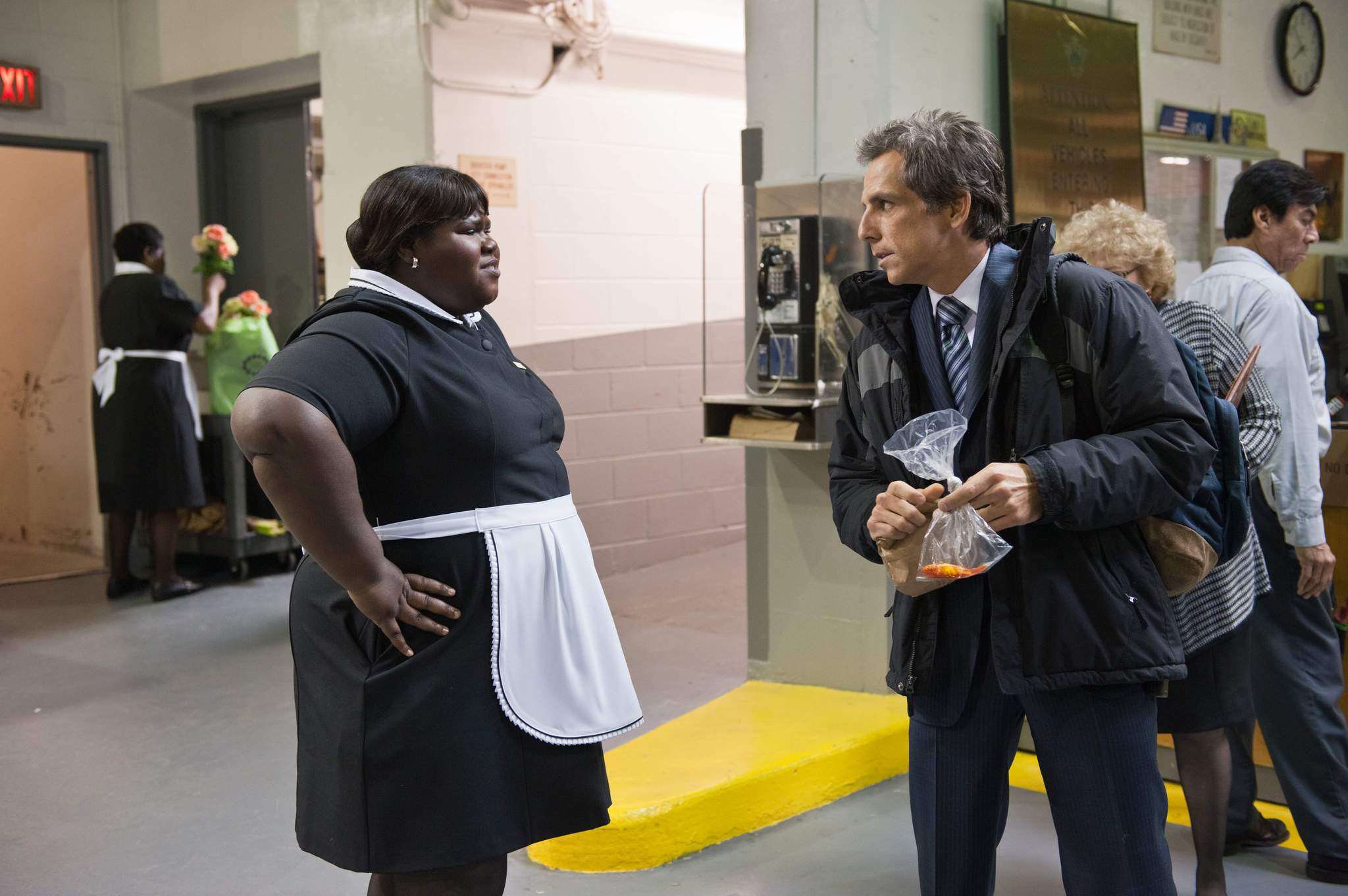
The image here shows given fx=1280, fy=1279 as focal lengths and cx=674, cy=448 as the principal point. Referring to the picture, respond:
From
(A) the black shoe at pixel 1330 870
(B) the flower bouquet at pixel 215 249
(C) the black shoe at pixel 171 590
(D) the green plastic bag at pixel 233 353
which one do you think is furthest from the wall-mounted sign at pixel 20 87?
(A) the black shoe at pixel 1330 870

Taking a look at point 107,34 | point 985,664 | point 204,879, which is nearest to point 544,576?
point 985,664

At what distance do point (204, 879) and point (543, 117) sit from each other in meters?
3.90

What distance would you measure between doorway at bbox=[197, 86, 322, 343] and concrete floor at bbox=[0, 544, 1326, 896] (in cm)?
188

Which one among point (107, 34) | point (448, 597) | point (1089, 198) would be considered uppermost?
point (107, 34)

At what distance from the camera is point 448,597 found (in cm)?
192

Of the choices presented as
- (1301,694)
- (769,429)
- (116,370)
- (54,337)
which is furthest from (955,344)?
(54,337)

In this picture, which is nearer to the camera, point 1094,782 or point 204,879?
point 1094,782

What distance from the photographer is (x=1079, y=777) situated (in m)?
1.92

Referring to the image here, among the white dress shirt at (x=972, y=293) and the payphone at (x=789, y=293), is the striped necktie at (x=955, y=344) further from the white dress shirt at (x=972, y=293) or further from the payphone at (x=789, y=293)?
the payphone at (x=789, y=293)

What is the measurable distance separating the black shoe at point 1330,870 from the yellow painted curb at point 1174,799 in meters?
0.17

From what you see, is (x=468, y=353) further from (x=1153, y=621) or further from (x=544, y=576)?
(x=1153, y=621)

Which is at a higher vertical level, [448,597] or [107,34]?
[107,34]

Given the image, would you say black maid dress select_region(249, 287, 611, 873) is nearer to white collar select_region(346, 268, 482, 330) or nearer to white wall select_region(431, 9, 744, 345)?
white collar select_region(346, 268, 482, 330)

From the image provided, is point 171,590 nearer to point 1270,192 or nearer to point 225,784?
point 225,784
